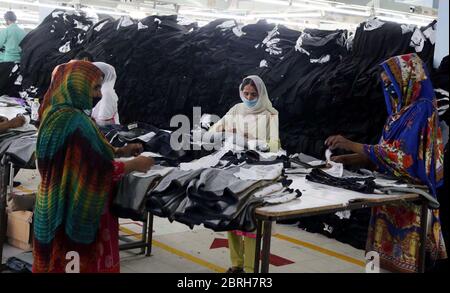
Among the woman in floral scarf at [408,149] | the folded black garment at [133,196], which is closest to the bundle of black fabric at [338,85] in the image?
the woman in floral scarf at [408,149]

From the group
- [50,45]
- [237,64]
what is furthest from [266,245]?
[50,45]

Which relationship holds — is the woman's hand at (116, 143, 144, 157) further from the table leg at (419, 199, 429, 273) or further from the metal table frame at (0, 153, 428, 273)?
the table leg at (419, 199, 429, 273)

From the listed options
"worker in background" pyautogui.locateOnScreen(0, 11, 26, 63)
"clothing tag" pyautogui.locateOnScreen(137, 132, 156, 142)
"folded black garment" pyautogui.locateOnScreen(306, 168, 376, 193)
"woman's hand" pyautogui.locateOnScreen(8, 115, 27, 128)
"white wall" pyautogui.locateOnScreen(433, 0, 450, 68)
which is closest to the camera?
"folded black garment" pyautogui.locateOnScreen(306, 168, 376, 193)

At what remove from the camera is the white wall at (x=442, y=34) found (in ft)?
12.2

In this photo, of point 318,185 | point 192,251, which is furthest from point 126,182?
point 192,251

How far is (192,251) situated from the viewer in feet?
14.3

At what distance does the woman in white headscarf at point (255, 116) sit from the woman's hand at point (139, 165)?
1685 millimetres

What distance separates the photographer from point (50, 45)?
6324 mm

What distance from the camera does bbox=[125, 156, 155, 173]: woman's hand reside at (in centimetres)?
260

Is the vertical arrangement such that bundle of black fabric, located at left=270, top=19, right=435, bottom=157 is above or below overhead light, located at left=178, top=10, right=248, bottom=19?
below

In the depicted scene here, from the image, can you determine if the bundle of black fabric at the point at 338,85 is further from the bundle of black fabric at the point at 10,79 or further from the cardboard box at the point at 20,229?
the bundle of black fabric at the point at 10,79

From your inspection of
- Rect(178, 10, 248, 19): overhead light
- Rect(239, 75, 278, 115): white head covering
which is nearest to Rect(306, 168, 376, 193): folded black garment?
Rect(239, 75, 278, 115): white head covering

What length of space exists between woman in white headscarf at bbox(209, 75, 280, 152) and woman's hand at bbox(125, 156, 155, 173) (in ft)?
5.53
